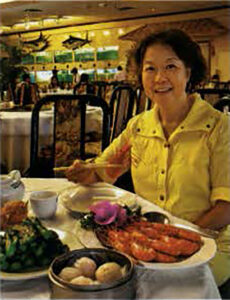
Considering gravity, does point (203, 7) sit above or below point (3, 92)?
above

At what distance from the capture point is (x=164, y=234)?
0.96 meters

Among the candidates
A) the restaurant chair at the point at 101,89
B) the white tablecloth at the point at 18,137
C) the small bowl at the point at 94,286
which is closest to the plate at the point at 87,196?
the small bowl at the point at 94,286

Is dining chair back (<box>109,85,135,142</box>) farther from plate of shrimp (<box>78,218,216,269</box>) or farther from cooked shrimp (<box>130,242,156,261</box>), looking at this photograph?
cooked shrimp (<box>130,242,156,261</box>)

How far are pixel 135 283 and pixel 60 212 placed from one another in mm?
456

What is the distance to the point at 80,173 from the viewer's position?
55.8 inches

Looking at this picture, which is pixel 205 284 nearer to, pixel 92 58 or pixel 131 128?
pixel 131 128

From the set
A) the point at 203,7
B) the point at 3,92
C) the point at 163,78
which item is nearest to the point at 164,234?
the point at 163,78

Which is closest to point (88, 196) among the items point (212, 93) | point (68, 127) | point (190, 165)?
point (190, 165)

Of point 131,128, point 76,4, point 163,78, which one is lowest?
point 131,128

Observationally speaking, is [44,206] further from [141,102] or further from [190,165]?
[141,102]

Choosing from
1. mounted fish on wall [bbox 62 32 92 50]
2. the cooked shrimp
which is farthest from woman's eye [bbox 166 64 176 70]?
mounted fish on wall [bbox 62 32 92 50]

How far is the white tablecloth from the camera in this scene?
3.16m

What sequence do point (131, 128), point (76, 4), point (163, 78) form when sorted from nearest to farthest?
point (163, 78) < point (131, 128) < point (76, 4)

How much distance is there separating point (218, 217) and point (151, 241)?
516 millimetres
